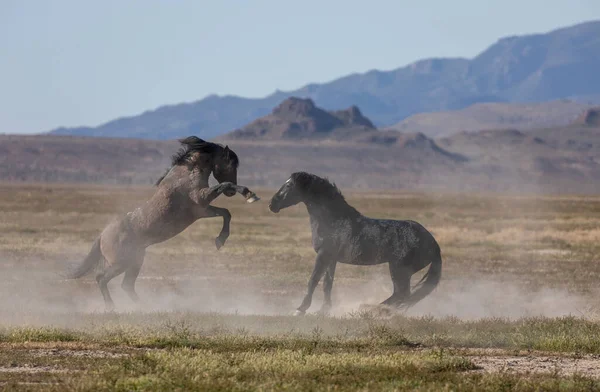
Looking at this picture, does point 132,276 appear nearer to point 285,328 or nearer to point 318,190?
point 318,190

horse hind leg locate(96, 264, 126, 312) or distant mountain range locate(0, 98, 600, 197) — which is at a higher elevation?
horse hind leg locate(96, 264, 126, 312)

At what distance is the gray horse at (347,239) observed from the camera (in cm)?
1583

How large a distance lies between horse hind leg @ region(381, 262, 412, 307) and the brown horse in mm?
2749

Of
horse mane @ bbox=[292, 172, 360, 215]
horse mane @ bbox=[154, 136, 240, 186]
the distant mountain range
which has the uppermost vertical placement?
horse mane @ bbox=[154, 136, 240, 186]

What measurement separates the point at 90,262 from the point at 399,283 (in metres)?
5.18

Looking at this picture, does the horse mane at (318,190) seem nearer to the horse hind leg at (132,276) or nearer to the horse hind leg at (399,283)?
the horse hind leg at (399,283)

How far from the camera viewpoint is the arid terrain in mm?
10008

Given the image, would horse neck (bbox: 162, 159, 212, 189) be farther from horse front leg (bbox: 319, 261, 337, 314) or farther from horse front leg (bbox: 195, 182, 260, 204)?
horse front leg (bbox: 319, 261, 337, 314)

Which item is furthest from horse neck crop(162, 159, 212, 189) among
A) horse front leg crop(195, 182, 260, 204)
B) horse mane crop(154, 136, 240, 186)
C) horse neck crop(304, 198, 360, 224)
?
horse neck crop(304, 198, 360, 224)

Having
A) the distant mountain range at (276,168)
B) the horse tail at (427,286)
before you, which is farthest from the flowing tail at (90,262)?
the distant mountain range at (276,168)

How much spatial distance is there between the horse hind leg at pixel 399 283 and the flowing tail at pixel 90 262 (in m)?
4.86

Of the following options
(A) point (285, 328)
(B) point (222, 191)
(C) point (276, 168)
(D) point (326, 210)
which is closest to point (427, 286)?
(D) point (326, 210)

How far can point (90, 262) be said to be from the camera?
16.9m

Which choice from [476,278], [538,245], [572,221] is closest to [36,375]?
[476,278]
